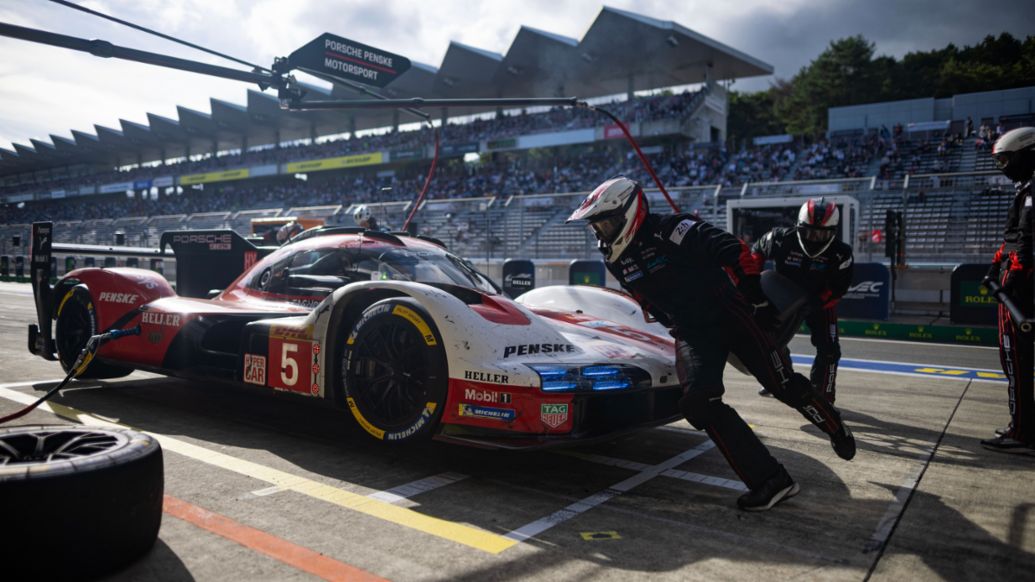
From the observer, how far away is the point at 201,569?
2467mm

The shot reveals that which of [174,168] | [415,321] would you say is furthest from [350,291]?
[174,168]

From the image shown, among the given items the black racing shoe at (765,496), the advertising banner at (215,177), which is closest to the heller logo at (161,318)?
the black racing shoe at (765,496)

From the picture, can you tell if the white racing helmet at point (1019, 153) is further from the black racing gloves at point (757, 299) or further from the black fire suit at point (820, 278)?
the black racing gloves at point (757, 299)

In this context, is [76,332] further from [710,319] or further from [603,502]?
[710,319]

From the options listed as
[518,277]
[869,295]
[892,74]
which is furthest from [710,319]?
[892,74]

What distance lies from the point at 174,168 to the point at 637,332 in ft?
222

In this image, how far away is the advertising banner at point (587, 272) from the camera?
15.1 m

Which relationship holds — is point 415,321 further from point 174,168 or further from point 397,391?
point 174,168

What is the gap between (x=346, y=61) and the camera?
7.21 meters

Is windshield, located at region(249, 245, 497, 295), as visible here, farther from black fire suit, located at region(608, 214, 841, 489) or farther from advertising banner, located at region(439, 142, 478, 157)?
advertising banner, located at region(439, 142, 478, 157)

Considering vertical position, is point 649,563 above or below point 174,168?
below

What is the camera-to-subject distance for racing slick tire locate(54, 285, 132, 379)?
585 cm

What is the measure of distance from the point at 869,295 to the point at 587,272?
5424 mm

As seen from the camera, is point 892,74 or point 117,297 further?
point 892,74
